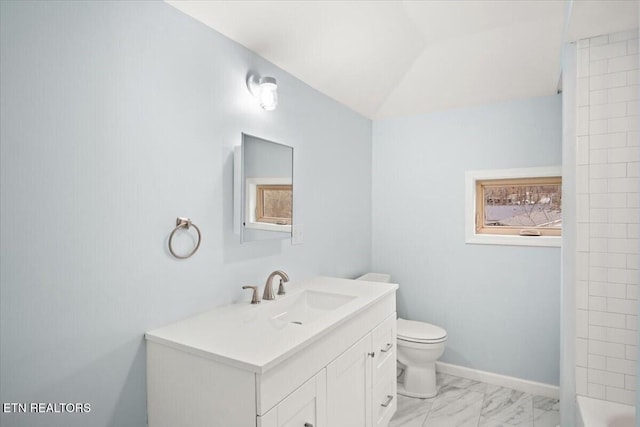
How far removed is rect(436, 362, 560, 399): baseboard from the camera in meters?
2.61

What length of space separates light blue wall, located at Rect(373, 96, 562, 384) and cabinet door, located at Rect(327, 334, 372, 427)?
1359 mm

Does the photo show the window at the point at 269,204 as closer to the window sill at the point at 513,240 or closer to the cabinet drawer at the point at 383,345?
the cabinet drawer at the point at 383,345

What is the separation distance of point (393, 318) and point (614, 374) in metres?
1.12

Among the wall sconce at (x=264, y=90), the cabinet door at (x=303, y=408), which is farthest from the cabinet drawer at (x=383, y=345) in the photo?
the wall sconce at (x=264, y=90)

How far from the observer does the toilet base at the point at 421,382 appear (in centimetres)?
260

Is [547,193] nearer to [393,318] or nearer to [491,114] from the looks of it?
[491,114]

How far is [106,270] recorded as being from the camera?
130cm

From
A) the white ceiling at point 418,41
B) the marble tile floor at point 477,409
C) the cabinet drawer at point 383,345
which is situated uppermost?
the white ceiling at point 418,41

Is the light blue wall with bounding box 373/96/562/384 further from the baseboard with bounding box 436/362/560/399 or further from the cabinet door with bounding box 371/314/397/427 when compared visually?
the cabinet door with bounding box 371/314/397/427

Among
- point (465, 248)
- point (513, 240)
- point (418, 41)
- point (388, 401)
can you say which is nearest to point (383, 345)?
point (388, 401)

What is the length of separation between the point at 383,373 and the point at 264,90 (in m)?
1.72

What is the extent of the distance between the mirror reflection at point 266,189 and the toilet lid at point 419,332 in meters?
1.21

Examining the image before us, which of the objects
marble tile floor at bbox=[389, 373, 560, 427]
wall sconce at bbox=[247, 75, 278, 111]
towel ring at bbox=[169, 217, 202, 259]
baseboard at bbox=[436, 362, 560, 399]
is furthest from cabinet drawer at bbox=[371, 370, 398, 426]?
wall sconce at bbox=[247, 75, 278, 111]

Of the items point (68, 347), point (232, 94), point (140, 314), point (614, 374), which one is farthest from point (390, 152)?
point (68, 347)
